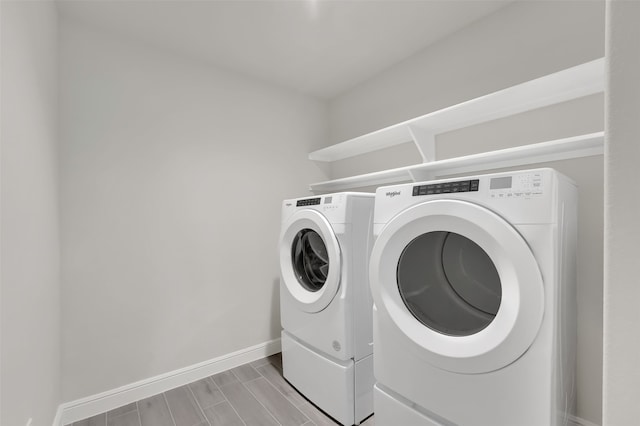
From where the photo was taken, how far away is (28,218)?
3.42ft

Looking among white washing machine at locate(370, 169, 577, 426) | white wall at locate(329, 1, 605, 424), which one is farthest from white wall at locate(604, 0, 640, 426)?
white wall at locate(329, 1, 605, 424)

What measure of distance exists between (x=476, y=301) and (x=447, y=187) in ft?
1.73

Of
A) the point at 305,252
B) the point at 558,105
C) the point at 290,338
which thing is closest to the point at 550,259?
the point at 558,105

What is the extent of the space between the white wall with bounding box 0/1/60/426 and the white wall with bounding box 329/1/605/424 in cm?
206

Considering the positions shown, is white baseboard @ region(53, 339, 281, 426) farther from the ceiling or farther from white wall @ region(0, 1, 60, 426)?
the ceiling

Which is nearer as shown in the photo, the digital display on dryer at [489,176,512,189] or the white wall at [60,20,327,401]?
the digital display on dryer at [489,176,512,189]

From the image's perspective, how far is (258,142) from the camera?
2344 millimetres

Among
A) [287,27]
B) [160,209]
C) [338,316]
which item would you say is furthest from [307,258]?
[287,27]

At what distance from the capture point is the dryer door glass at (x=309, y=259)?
1817 mm

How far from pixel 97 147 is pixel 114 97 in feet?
1.10

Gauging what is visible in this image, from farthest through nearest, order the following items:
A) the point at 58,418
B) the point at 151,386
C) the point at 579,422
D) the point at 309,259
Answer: the point at 309,259 < the point at 151,386 < the point at 58,418 < the point at 579,422

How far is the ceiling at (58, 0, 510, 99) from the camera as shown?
1.58 meters

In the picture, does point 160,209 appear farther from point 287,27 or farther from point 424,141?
point 424,141

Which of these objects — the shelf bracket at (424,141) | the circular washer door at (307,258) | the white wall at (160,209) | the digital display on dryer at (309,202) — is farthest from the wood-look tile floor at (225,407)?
the shelf bracket at (424,141)
